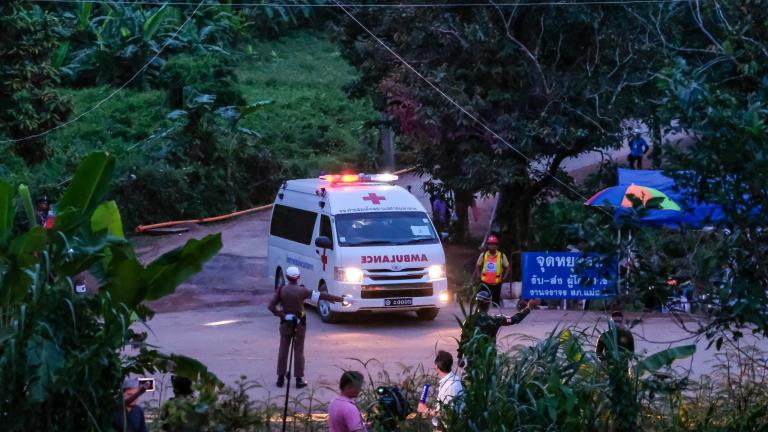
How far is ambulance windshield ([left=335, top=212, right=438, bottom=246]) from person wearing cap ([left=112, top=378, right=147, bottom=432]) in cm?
992

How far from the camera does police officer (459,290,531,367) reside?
9516mm

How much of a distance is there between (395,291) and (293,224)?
300 cm

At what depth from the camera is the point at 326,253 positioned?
18688mm

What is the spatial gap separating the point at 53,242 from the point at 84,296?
1.54 feet

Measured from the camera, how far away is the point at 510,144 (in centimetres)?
2158

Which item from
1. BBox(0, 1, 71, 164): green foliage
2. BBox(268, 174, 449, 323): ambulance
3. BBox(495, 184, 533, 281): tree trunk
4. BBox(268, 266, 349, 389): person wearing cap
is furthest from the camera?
BBox(495, 184, 533, 281): tree trunk

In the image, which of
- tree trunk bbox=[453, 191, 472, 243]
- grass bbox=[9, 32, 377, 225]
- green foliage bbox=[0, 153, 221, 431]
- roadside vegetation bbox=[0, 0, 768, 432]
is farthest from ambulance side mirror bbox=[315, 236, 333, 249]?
green foliage bbox=[0, 153, 221, 431]

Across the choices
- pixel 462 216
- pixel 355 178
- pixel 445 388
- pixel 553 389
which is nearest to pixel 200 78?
pixel 462 216

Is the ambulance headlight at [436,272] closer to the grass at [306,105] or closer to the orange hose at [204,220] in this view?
the orange hose at [204,220]

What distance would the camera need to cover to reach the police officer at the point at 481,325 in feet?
31.2

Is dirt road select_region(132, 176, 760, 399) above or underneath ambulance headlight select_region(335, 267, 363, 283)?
underneath

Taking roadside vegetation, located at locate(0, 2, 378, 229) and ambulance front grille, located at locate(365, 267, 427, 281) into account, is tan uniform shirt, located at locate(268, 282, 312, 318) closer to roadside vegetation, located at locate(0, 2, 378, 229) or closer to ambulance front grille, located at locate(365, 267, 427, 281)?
ambulance front grille, located at locate(365, 267, 427, 281)

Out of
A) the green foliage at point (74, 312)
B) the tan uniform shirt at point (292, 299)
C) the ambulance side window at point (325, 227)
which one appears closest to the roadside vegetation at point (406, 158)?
the green foliage at point (74, 312)

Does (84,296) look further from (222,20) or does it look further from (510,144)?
(222,20)
